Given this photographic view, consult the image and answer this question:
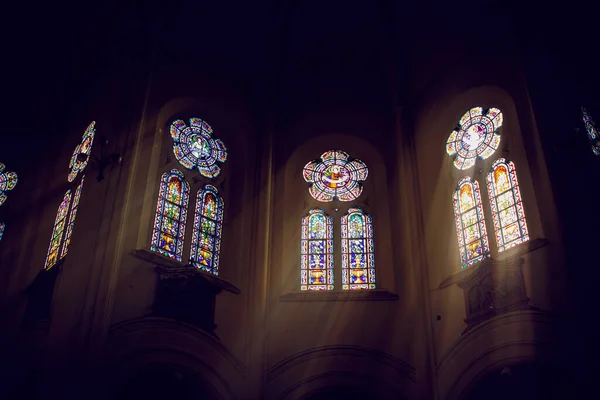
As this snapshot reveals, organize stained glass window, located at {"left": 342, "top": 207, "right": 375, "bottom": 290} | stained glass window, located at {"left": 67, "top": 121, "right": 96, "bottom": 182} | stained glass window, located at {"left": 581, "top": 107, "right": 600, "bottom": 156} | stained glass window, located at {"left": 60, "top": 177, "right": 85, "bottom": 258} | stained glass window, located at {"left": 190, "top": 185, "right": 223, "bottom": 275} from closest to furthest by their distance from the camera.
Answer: stained glass window, located at {"left": 581, "top": 107, "right": 600, "bottom": 156}, stained glass window, located at {"left": 60, "top": 177, "right": 85, "bottom": 258}, stained glass window, located at {"left": 190, "top": 185, "right": 223, "bottom": 275}, stained glass window, located at {"left": 342, "top": 207, "right": 375, "bottom": 290}, stained glass window, located at {"left": 67, "top": 121, "right": 96, "bottom": 182}

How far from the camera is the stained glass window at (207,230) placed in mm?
12594

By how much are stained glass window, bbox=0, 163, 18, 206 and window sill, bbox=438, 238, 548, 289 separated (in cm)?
1104

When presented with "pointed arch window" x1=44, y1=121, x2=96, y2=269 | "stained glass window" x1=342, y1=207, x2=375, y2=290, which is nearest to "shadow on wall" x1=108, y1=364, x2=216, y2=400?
"pointed arch window" x1=44, y1=121, x2=96, y2=269

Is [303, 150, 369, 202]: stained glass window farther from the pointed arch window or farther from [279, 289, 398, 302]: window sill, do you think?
the pointed arch window

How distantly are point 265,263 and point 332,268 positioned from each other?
1.59 m

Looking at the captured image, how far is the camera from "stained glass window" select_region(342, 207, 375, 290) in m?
13.4

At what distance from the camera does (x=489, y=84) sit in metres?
12.6

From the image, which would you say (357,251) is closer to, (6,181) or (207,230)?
(207,230)

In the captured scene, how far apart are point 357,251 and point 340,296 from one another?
1.25 metres

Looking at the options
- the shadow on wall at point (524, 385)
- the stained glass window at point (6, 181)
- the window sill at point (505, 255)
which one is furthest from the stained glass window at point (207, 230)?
the stained glass window at point (6, 181)

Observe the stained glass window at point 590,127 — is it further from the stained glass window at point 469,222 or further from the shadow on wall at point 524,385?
the shadow on wall at point 524,385

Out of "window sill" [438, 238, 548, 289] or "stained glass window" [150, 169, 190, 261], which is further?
"stained glass window" [150, 169, 190, 261]

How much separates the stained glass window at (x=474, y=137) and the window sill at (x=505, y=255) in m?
2.33

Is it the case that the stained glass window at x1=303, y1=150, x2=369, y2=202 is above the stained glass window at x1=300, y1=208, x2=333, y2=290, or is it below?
above
